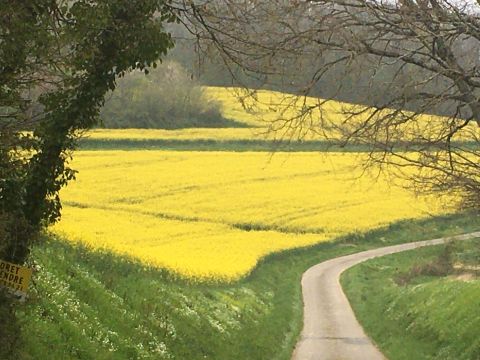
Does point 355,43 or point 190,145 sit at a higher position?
point 355,43

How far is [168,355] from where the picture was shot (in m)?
12.1

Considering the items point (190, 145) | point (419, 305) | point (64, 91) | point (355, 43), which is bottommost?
point (419, 305)

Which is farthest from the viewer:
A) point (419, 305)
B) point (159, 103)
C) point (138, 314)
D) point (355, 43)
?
point (159, 103)

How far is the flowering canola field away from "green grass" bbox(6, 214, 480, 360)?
1.42 metres

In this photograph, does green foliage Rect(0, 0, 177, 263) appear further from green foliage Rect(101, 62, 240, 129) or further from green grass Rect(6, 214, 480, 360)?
green foliage Rect(101, 62, 240, 129)

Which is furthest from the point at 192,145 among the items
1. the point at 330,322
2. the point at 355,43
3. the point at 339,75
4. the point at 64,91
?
the point at 355,43

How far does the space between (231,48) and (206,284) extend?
14194mm

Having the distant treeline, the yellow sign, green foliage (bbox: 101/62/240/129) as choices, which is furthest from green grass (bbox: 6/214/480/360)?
green foliage (bbox: 101/62/240/129)

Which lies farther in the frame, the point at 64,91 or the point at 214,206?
the point at 214,206

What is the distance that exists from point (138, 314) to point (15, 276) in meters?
5.99

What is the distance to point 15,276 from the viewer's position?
7191 mm

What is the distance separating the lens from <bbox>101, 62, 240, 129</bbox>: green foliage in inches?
2327

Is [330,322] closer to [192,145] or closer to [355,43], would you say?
[355,43]

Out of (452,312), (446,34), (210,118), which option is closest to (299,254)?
(452,312)
